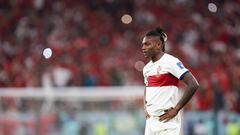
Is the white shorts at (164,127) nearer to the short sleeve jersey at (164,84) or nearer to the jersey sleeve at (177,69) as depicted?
the short sleeve jersey at (164,84)

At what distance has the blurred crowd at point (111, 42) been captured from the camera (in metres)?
16.0

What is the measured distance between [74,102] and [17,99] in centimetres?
109

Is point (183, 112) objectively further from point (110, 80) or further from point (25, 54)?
point (25, 54)

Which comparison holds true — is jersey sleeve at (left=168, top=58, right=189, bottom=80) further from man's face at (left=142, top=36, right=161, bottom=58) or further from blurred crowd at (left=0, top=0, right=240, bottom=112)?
blurred crowd at (left=0, top=0, right=240, bottom=112)

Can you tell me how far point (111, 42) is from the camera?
18.5 meters

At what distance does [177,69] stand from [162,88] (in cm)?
28

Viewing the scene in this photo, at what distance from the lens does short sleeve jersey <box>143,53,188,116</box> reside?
7.78 metres

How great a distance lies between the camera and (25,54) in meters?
18.2

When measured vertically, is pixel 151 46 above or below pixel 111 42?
below

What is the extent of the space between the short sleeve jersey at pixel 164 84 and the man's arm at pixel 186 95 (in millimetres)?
80

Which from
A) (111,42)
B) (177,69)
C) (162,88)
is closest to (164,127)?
(162,88)

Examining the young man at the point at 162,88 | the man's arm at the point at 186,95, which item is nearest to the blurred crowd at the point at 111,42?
the young man at the point at 162,88

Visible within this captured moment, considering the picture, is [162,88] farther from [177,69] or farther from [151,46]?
[151,46]

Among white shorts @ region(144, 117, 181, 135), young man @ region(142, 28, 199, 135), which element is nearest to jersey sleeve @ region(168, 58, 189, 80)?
young man @ region(142, 28, 199, 135)
